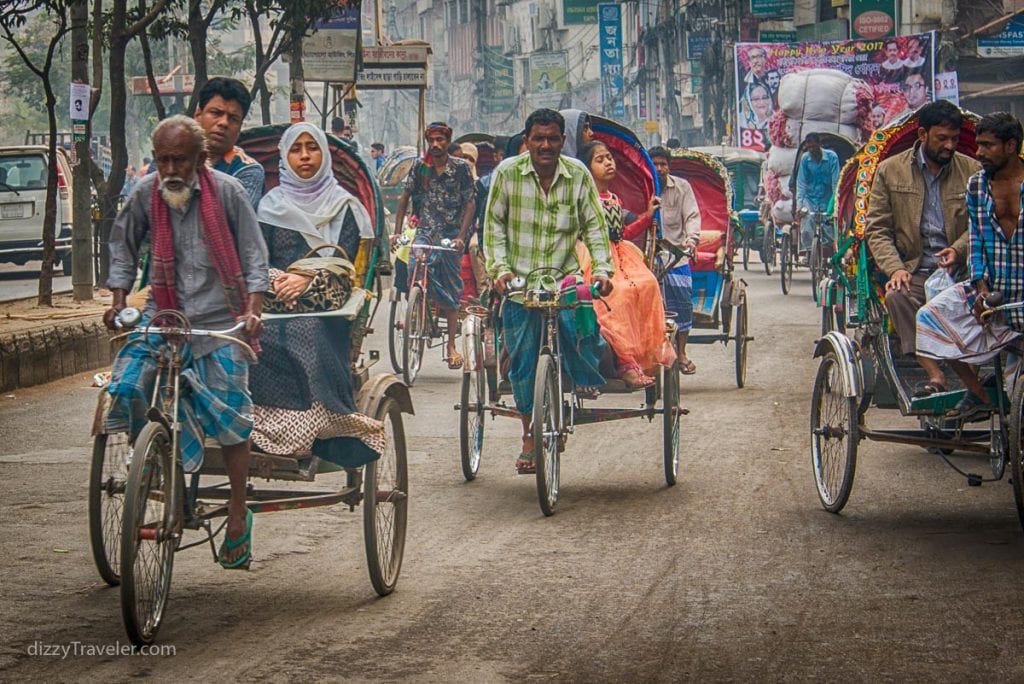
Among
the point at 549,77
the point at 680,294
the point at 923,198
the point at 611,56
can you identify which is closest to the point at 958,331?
the point at 923,198

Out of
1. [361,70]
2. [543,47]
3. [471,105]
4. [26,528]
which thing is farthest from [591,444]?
[471,105]

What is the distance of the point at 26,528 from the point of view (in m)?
7.55

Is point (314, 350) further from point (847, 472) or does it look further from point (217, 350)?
point (847, 472)

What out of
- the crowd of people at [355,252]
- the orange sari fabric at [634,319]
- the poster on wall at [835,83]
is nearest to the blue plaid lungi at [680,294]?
the crowd of people at [355,252]

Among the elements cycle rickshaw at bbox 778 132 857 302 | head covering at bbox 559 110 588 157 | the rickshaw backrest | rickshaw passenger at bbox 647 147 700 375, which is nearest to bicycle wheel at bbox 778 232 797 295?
cycle rickshaw at bbox 778 132 857 302

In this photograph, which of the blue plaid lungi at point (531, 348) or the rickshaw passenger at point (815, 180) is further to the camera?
the rickshaw passenger at point (815, 180)

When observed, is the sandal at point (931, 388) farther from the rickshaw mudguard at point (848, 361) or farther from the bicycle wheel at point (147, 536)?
the bicycle wheel at point (147, 536)

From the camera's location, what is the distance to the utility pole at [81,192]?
1725cm

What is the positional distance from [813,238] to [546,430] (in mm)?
15206

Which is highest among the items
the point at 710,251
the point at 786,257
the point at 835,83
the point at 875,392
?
the point at 835,83

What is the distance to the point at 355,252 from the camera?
23.5ft

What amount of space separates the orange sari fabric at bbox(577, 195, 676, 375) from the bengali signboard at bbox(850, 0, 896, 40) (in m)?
31.5

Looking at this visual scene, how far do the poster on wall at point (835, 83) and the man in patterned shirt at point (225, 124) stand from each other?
2416 cm

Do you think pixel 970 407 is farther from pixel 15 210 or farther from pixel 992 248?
pixel 15 210
